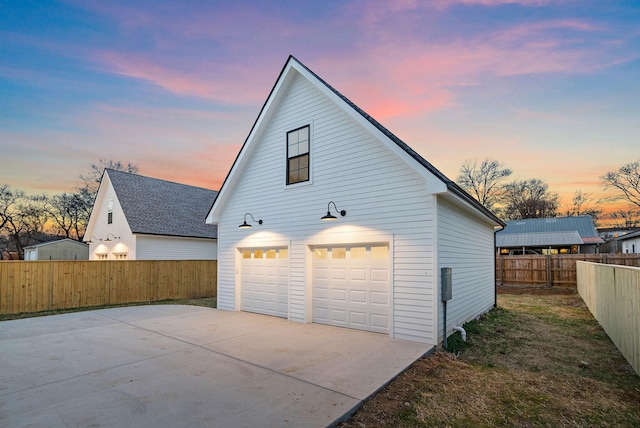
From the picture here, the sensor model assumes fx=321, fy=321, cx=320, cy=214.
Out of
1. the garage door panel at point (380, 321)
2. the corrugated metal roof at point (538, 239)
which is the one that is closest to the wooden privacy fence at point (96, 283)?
the garage door panel at point (380, 321)

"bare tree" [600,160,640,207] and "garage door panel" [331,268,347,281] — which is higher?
"bare tree" [600,160,640,207]

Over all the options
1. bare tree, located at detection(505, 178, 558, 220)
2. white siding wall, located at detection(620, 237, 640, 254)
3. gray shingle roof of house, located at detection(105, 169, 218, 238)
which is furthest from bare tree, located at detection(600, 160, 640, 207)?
gray shingle roof of house, located at detection(105, 169, 218, 238)

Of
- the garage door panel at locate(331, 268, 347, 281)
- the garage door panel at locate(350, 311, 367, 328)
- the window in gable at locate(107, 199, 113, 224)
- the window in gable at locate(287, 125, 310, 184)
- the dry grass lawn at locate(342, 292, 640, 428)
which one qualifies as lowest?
the dry grass lawn at locate(342, 292, 640, 428)

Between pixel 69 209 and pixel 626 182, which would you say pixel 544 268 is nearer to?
pixel 626 182

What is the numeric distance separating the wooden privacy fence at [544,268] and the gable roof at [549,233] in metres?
11.1

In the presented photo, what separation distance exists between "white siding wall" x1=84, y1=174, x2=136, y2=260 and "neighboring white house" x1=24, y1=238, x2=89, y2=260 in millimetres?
7675

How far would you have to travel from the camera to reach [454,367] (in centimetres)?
A: 550

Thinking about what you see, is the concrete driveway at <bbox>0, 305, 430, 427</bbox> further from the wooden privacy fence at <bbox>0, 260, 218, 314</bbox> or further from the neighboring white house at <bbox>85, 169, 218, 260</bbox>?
the neighboring white house at <bbox>85, 169, 218, 260</bbox>

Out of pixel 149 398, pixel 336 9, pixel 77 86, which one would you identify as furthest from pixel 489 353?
pixel 77 86

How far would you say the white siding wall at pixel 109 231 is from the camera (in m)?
17.2

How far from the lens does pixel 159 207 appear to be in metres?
19.3

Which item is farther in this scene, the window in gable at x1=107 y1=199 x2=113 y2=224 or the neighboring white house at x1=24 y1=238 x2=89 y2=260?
the neighboring white house at x1=24 y1=238 x2=89 y2=260

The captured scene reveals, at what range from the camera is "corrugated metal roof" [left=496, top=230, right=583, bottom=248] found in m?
26.3

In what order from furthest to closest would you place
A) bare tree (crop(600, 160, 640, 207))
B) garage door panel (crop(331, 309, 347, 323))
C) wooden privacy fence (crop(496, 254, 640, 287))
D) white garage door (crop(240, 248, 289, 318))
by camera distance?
bare tree (crop(600, 160, 640, 207)) → wooden privacy fence (crop(496, 254, 640, 287)) → white garage door (crop(240, 248, 289, 318)) → garage door panel (crop(331, 309, 347, 323))
